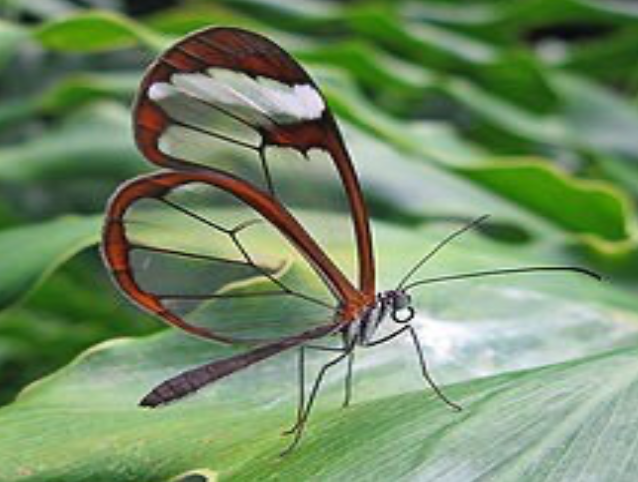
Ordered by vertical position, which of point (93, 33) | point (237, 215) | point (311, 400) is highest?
point (93, 33)

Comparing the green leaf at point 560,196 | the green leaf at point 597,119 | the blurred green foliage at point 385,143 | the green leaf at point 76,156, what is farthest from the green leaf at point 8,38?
the green leaf at point 597,119

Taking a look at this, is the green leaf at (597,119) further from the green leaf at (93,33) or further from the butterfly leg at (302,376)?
the butterfly leg at (302,376)

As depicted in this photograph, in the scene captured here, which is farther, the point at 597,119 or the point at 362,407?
the point at 597,119

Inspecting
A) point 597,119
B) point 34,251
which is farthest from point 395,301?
point 597,119

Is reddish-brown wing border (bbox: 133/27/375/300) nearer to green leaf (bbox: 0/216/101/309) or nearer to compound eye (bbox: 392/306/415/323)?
compound eye (bbox: 392/306/415/323)

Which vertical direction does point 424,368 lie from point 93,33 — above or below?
below

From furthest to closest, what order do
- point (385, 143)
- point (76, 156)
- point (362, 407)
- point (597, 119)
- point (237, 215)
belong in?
point (597, 119), point (76, 156), point (385, 143), point (237, 215), point (362, 407)

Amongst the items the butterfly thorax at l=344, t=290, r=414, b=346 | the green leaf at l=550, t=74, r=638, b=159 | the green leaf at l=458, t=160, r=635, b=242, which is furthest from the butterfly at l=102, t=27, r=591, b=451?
the green leaf at l=550, t=74, r=638, b=159

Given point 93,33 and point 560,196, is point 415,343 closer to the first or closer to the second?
point 560,196

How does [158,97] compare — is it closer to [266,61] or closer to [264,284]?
[266,61]
